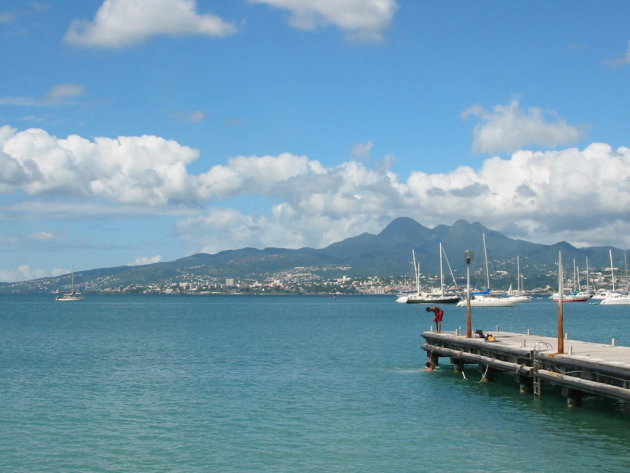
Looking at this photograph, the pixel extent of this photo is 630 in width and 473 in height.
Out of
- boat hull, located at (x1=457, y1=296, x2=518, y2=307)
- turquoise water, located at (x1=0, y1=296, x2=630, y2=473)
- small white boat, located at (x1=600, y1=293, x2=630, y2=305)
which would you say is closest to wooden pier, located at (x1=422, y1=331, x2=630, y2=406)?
turquoise water, located at (x1=0, y1=296, x2=630, y2=473)

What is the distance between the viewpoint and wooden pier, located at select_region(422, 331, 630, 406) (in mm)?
29562

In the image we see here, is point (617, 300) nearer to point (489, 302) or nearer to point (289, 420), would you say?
point (489, 302)

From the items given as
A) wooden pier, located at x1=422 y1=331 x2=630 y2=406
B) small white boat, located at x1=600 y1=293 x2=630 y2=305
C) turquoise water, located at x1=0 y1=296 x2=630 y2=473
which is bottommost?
small white boat, located at x1=600 y1=293 x2=630 y2=305

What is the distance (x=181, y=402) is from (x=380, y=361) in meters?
21.5

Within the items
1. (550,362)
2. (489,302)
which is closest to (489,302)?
(489,302)

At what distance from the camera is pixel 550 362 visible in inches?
1350

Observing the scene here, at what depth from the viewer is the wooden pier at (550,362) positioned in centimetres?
2956

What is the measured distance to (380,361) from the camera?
54.6 metres

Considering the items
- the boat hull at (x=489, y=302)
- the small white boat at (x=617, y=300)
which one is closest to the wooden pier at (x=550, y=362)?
the boat hull at (x=489, y=302)

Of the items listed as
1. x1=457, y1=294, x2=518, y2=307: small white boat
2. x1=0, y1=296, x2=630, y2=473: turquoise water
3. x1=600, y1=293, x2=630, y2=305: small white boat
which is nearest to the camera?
x1=0, y1=296, x2=630, y2=473: turquoise water

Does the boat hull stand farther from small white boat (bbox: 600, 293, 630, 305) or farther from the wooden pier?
the wooden pier

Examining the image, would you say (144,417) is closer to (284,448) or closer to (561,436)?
(284,448)

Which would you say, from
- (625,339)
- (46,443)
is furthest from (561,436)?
(625,339)

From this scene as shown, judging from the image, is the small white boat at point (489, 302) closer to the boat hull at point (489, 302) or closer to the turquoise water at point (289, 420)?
the boat hull at point (489, 302)
